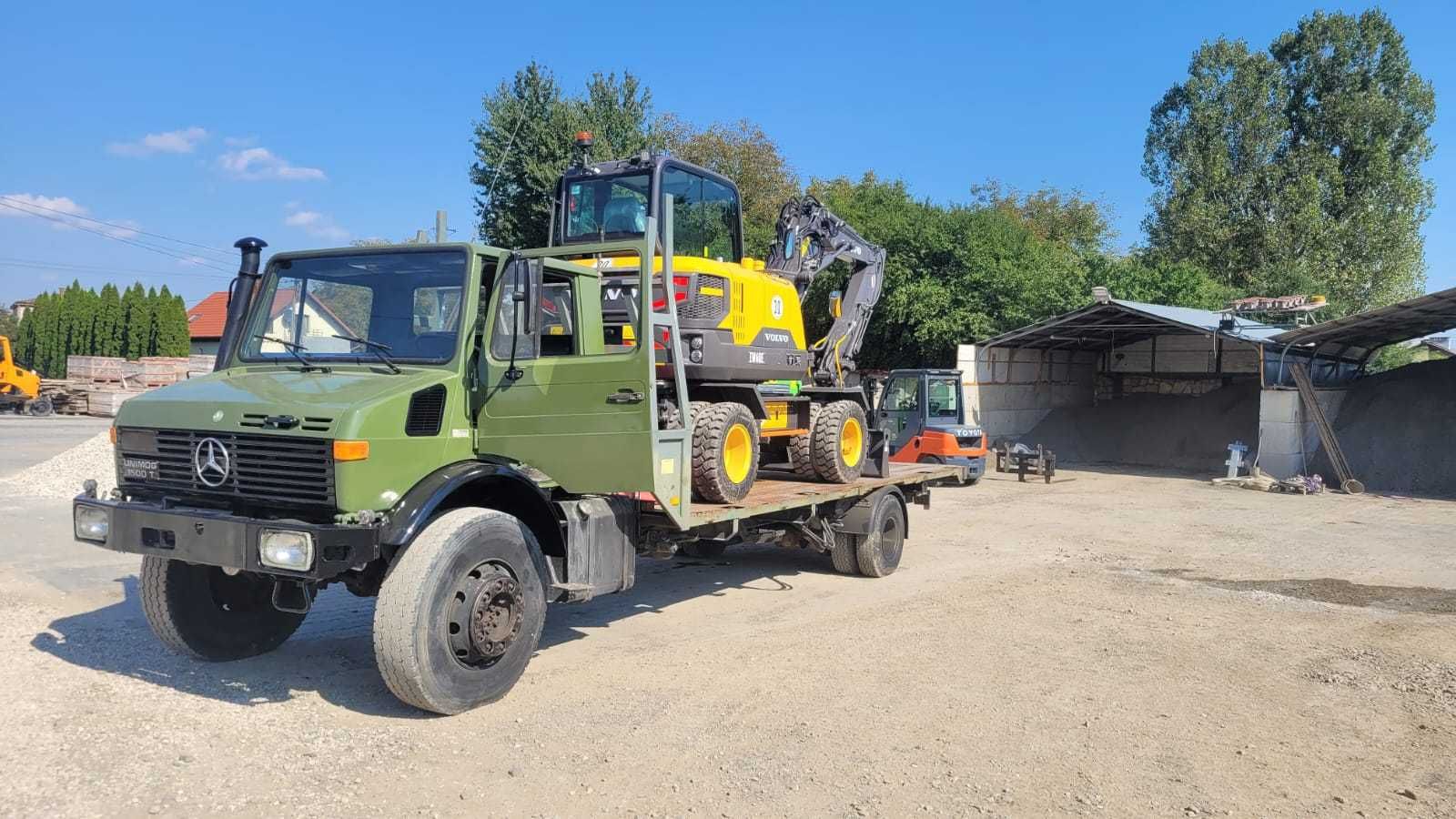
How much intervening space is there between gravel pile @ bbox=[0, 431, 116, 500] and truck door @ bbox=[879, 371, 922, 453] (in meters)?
12.7

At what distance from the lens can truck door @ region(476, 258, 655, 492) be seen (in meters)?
5.82

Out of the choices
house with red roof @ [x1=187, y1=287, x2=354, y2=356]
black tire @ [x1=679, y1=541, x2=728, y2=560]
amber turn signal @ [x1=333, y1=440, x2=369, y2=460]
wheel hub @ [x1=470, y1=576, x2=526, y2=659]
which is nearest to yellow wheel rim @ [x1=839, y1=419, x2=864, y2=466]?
black tire @ [x1=679, y1=541, x2=728, y2=560]

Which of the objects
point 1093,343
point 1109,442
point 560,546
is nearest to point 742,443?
point 560,546

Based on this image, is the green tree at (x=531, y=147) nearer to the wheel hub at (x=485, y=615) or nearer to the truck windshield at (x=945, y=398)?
the truck windshield at (x=945, y=398)

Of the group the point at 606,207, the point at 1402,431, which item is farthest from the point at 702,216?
the point at 1402,431

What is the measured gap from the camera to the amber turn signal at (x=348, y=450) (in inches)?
193

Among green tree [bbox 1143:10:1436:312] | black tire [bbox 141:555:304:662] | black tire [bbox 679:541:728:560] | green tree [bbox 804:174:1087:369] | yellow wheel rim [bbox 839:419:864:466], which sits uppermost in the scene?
green tree [bbox 1143:10:1436:312]

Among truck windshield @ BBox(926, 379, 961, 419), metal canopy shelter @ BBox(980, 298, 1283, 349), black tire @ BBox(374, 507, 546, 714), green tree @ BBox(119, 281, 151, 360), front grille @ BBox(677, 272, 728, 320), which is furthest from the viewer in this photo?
green tree @ BBox(119, 281, 151, 360)

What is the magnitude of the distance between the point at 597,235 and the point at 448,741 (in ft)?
15.6

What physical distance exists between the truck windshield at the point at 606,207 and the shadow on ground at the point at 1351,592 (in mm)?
6407

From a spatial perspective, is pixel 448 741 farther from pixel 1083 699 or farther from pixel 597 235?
pixel 597 235

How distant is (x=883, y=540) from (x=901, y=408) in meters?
10.0

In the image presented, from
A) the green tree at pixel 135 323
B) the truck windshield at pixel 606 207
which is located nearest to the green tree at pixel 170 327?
the green tree at pixel 135 323

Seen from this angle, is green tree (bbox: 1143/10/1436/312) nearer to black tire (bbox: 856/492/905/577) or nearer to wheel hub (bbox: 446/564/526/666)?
black tire (bbox: 856/492/905/577)
